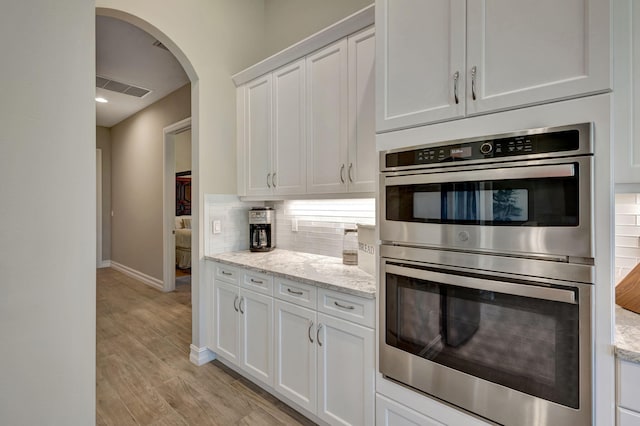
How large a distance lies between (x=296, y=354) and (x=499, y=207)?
1444mm

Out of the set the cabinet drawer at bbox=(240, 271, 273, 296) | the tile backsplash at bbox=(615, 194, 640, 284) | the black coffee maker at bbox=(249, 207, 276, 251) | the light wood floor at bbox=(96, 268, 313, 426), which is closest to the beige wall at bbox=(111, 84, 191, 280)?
the light wood floor at bbox=(96, 268, 313, 426)

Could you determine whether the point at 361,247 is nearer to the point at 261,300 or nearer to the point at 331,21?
the point at 261,300

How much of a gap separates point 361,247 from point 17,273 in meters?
1.62

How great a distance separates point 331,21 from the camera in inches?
105

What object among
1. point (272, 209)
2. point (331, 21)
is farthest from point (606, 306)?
point (331, 21)

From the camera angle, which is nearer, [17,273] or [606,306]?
[17,273]

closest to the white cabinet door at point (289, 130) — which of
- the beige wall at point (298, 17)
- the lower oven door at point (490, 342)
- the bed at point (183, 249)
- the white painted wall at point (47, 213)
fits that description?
the beige wall at point (298, 17)

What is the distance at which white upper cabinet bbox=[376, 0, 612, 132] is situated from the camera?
3.42ft

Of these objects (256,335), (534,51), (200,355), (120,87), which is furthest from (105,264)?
(534,51)

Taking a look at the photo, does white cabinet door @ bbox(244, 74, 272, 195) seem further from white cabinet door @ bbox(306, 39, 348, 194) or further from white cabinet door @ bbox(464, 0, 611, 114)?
white cabinet door @ bbox(464, 0, 611, 114)

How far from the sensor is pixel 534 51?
Answer: 3.70 ft

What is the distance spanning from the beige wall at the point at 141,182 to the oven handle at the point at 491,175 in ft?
12.6

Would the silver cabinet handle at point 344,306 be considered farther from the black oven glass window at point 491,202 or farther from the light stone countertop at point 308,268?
the black oven glass window at point 491,202

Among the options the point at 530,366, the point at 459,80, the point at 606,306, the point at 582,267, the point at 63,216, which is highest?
the point at 459,80
